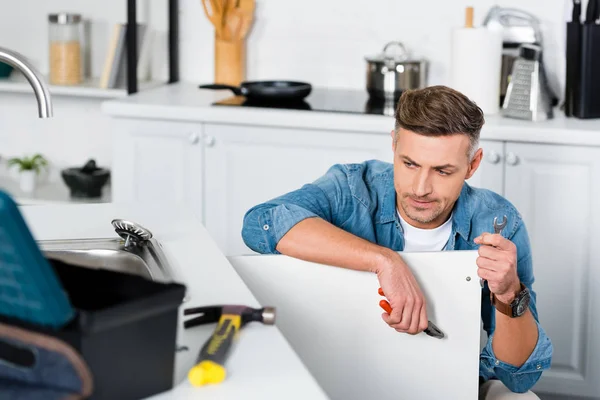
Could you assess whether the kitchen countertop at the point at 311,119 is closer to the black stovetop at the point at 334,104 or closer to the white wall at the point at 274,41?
the black stovetop at the point at 334,104

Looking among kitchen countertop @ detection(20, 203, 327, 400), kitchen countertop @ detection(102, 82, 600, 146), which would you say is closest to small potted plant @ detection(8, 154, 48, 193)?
kitchen countertop @ detection(102, 82, 600, 146)

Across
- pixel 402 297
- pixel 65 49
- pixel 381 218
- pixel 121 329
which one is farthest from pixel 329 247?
pixel 65 49

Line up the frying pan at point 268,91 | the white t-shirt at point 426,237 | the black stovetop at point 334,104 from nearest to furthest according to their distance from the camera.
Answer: the white t-shirt at point 426,237 → the black stovetop at point 334,104 → the frying pan at point 268,91

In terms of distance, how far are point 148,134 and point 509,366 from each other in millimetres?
1605

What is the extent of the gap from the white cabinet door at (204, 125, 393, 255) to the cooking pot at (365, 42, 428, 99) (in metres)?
0.30

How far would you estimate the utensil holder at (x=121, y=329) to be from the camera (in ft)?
3.40

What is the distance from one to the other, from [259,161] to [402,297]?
1.45 meters

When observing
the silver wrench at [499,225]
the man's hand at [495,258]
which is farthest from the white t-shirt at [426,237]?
the man's hand at [495,258]

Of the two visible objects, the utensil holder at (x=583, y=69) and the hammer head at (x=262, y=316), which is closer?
the hammer head at (x=262, y=316)

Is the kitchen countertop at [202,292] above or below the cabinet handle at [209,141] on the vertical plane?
below

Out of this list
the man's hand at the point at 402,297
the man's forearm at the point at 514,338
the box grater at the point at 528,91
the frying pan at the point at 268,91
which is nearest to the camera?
the man's hand at the point at 402,297

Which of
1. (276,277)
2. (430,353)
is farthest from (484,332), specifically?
(276,277)

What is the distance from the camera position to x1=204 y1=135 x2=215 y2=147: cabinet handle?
3080mm

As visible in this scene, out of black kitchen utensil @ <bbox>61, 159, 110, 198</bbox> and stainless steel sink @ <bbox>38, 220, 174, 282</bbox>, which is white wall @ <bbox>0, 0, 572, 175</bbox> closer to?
black kitchen utensil @ <bbox>61, 159, 110, 198</bbox>
